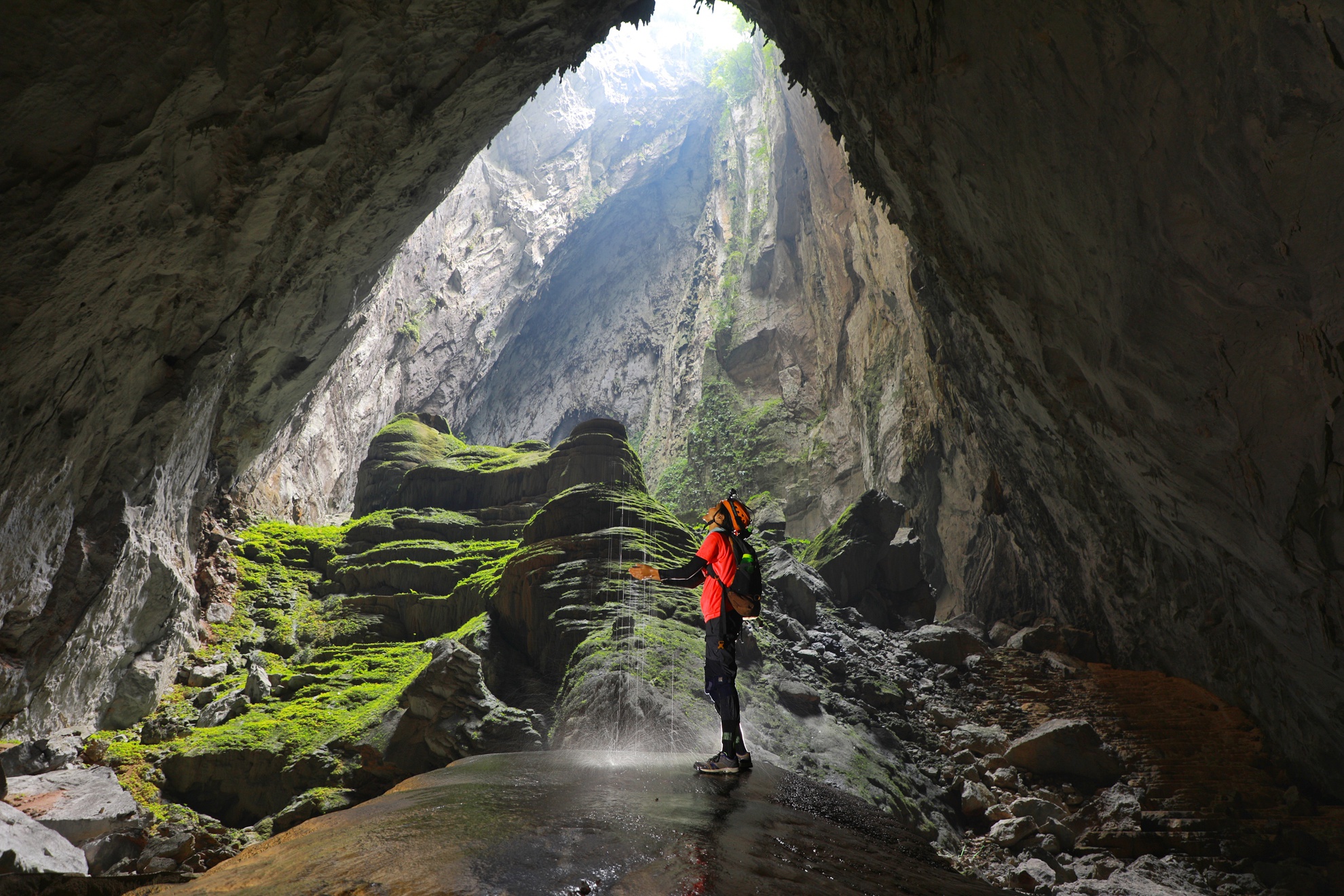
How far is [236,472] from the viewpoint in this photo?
539 inches

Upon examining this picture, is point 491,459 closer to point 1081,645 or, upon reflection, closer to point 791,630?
point 791,630

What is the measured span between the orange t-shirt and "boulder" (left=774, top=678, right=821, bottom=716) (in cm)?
488

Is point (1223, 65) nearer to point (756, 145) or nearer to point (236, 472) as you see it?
point (236, 472)

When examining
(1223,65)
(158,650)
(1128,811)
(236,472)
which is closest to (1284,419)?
(1223,65)

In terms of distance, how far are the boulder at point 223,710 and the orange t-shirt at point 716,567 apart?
7.98 meters

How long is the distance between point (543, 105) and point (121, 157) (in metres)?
43.7

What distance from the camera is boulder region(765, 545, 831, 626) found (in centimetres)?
1292

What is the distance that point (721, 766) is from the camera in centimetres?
502

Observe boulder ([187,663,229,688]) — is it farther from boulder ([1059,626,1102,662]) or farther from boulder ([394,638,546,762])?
boulder ([1059,626,1102,662])

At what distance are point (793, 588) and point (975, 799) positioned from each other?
6.29m

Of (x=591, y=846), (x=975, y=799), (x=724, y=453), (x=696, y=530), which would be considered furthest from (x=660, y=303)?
(x=591, y=846)

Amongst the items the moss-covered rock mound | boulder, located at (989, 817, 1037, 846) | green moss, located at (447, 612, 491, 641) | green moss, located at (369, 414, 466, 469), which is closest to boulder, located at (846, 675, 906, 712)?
the moss-covered rock mound

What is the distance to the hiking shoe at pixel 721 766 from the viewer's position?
16.4 ft

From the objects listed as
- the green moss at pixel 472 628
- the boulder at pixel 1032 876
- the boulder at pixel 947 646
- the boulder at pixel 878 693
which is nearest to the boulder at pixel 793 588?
the boulder at pixel 947 646
